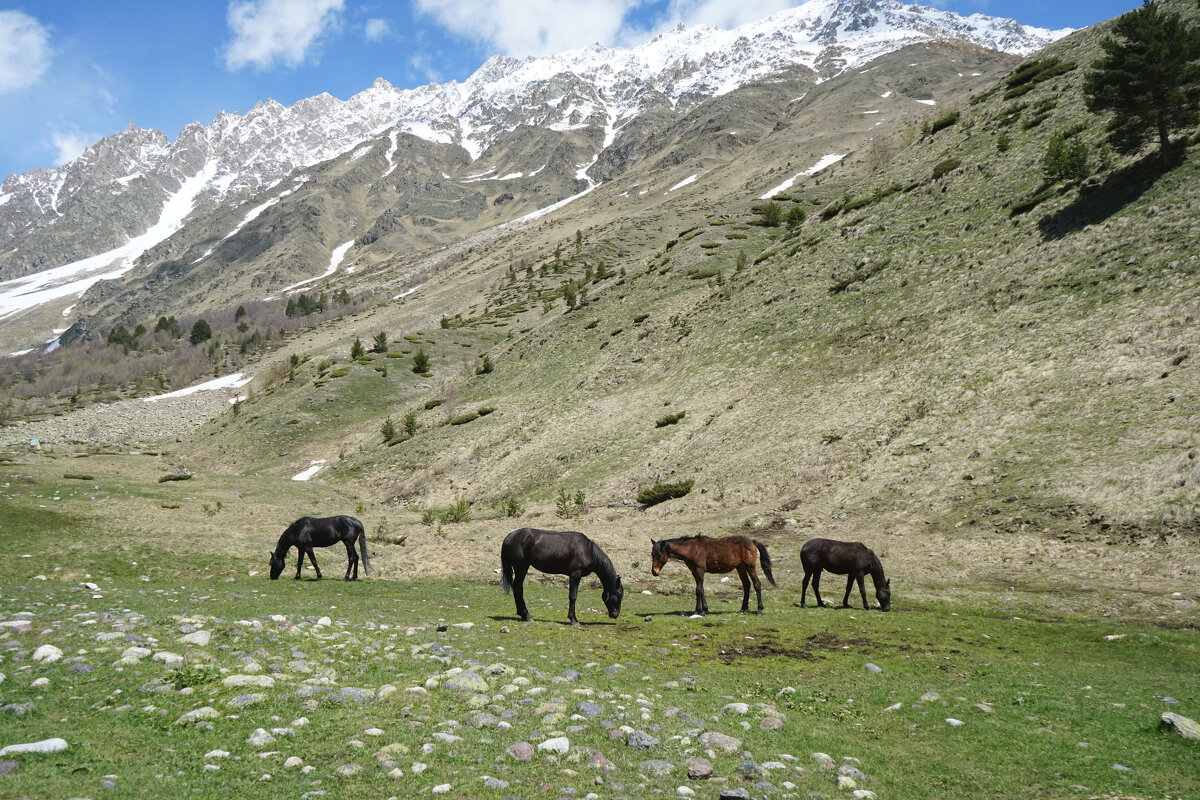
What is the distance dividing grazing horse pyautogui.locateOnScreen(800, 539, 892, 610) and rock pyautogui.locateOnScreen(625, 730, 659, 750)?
12.8 metres

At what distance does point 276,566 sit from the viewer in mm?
23734

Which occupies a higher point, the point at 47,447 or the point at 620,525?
the point at 47,447

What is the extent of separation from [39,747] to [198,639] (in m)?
4.65

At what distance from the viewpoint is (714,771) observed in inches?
313

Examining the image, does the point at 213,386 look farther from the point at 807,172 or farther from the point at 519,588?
the point at 807,172

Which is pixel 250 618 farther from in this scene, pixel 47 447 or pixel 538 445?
pixel 47 447

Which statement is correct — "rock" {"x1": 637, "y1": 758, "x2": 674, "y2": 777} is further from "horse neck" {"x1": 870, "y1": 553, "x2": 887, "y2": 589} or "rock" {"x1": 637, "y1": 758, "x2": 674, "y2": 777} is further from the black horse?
the black horse

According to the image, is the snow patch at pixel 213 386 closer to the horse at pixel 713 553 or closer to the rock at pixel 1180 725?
the horse at pixel 713 553

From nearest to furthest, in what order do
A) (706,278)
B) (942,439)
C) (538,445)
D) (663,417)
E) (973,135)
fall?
(942,439), (663,417), (538,445), (973,135), (706,278)

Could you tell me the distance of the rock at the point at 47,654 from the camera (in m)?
9.69

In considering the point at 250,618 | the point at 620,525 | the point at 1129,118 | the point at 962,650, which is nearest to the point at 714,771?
the point at 962,650

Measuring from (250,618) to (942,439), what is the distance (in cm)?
3053

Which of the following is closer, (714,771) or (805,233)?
(714,771)

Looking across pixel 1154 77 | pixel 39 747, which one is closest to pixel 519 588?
pixel 39 747
